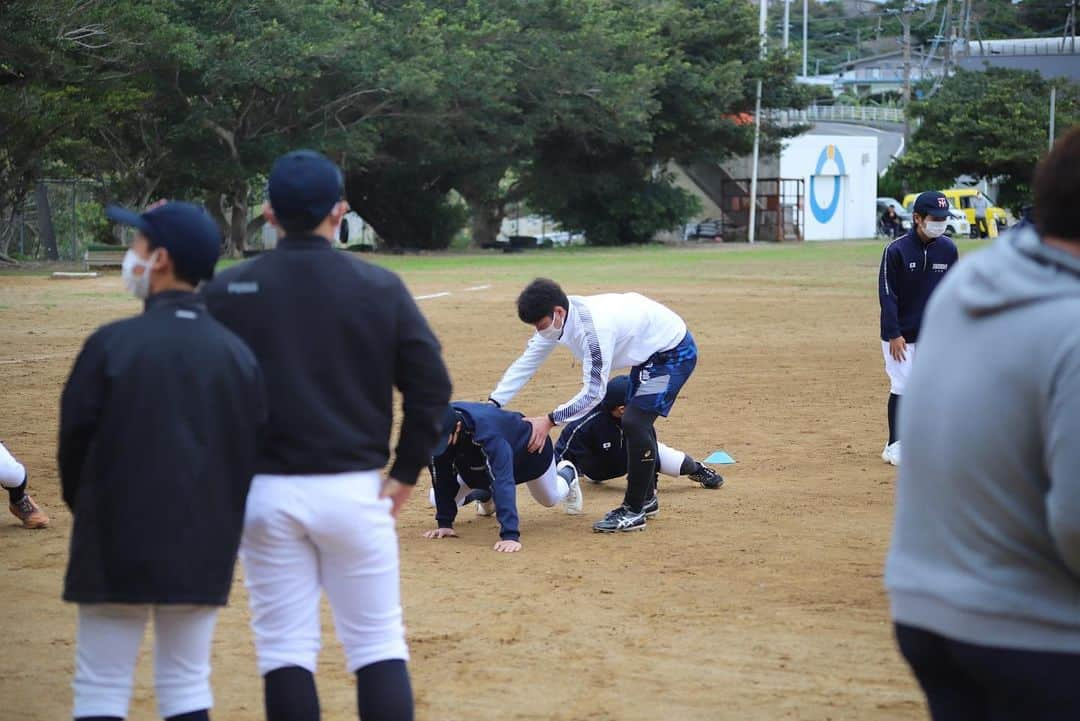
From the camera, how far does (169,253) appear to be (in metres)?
3.63

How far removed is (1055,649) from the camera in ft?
8.23

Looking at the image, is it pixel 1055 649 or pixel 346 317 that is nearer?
pixel 1055 649

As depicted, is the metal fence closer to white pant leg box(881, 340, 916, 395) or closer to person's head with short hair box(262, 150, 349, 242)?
white pant leg box(881, 340, 916, 395)

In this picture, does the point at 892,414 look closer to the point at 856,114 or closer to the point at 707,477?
the point at 707,477

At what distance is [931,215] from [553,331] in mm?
3473

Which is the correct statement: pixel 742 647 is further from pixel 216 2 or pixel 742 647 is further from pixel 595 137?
pixel 595 137

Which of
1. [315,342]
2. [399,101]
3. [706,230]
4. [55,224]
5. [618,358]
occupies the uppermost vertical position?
[399,101]

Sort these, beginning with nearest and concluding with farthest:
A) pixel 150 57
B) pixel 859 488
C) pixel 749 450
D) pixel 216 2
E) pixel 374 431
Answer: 1. pixel 374 431
2. pixel 859 488
3. pixel 749 450
4. pixel 150 57
5. pixel 216 2

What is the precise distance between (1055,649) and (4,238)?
39.2 m

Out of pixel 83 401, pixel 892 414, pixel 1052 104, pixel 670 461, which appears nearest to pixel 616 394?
pixel 670 461

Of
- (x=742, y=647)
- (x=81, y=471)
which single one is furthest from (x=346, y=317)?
(x=742, y=647)

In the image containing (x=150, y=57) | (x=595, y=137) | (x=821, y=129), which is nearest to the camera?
(x=150, y=57)

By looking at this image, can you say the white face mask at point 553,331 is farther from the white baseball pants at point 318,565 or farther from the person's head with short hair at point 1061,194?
the person's head with short hair at point 1061,194

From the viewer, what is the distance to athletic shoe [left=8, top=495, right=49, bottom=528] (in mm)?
8148
